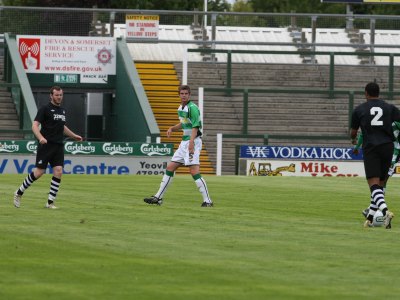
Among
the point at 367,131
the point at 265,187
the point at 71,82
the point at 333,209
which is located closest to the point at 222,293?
the point at 367,131

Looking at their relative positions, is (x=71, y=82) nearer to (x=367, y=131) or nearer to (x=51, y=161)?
(x=51, y=161)

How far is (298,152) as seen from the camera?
43.3 meters

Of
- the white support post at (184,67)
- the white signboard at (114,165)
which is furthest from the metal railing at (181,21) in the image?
the white signboard at (114,165)

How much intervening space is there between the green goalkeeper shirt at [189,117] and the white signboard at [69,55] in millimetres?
24891

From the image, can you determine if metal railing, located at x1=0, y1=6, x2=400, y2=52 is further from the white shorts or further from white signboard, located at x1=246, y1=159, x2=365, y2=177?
the white shorts

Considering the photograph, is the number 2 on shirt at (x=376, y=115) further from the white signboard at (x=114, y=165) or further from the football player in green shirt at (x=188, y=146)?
the white signboard at (x=114, y=165)

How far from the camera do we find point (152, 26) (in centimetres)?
5009

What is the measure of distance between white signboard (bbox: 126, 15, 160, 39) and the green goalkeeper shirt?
26813 mm

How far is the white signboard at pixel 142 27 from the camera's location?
4981 cm

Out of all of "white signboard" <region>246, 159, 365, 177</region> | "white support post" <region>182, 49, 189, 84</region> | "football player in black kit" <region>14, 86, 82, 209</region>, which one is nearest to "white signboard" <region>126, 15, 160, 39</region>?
"white support post" <region>182, 49, 189, 84</region>

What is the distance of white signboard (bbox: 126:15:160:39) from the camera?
49.8 meters

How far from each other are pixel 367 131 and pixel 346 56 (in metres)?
34.8

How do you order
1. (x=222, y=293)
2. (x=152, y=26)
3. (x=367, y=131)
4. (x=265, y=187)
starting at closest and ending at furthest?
1. (x=222, y=293)
2. (x=367, y=131)
3. (x=265, y=187)
4. (x=152, y=26)

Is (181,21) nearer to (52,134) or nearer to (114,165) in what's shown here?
(114,165)
